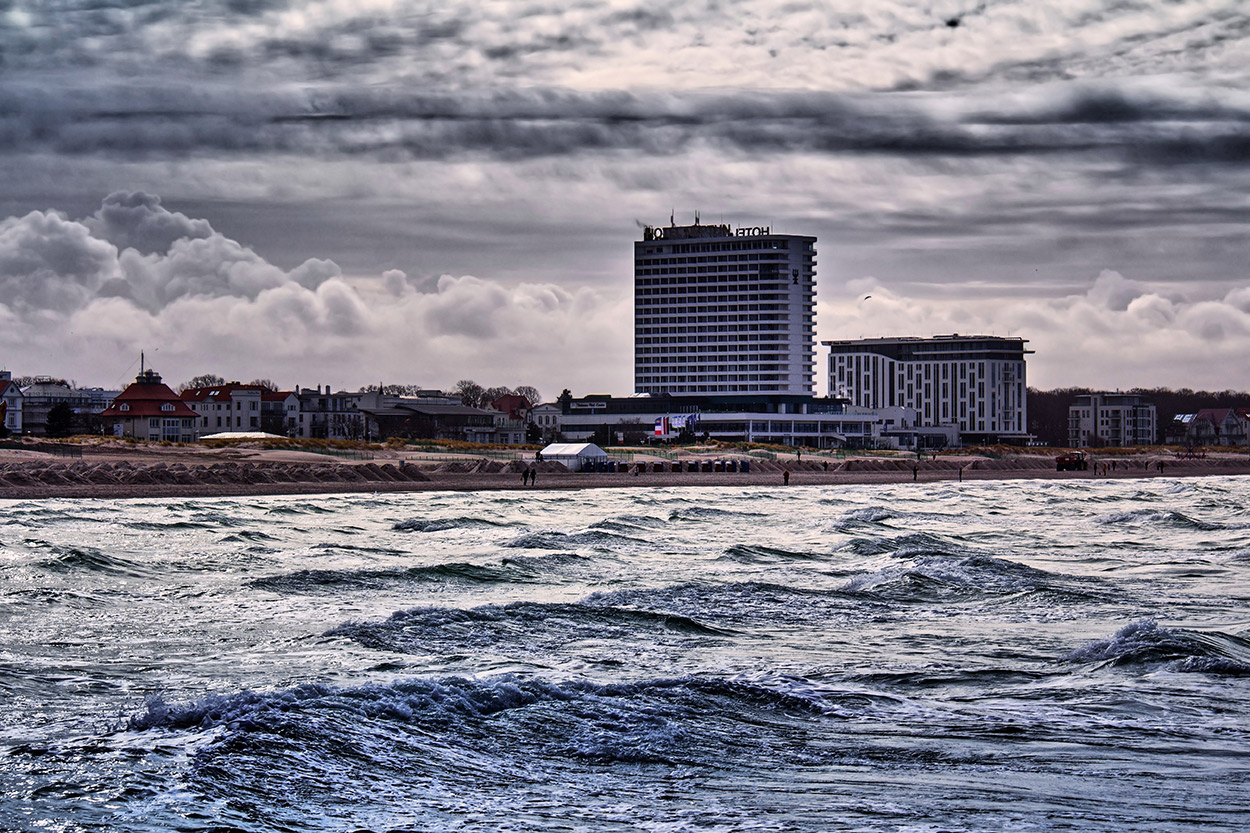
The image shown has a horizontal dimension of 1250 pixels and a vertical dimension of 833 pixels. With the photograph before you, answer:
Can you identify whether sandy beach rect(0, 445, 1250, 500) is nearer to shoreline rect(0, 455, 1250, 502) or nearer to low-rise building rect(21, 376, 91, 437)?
shoreline rect(0, 455, 1250, 502)

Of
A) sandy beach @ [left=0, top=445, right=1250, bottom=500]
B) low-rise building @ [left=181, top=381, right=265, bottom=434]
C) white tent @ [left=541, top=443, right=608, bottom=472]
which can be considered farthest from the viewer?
low-rise building @ [left=181, top=381, right=265, bottom=434]

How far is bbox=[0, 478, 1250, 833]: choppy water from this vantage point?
8.84 metres

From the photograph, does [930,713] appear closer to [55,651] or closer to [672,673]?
[672,673]

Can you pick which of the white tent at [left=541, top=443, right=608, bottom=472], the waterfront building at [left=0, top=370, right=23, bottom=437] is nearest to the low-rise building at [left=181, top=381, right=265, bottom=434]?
the waterfront building at [left=0, top=370, right=23, bottom=437]

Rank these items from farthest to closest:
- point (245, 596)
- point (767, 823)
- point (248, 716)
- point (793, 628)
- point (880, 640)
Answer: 1. point (245, 596)
2. point (793, 628)
3. point (880, 640)
4. point (248, 716)
5. point (767, 823)

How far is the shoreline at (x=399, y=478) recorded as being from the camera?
58.4 metres

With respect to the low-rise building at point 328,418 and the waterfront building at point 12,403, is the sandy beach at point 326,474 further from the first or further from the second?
the waterfront building at point 12,403

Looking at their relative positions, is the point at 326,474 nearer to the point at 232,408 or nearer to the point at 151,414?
the point at 151,414

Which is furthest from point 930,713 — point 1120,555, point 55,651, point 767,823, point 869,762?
point 1120,555

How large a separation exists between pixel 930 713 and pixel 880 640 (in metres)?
4.50

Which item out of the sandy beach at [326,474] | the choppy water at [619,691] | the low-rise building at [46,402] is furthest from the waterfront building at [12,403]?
the choppy water at [619,691]

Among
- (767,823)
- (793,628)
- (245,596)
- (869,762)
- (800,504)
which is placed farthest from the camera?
(800,504)

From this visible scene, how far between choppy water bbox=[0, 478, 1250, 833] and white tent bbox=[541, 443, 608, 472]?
61080 mm

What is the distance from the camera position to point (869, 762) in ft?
33.1
